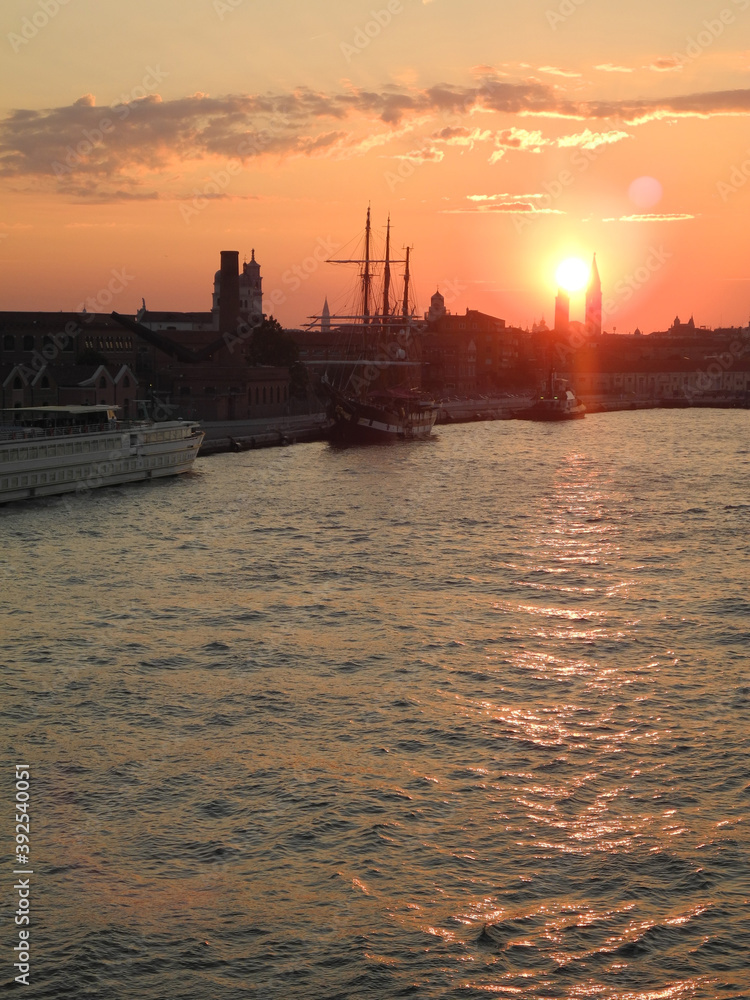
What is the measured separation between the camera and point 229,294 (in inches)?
5034

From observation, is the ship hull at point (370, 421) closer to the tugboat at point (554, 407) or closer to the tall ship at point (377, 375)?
the tall ship at point (377, 375)

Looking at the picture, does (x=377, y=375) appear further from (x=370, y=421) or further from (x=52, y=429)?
(x=52, y=429)

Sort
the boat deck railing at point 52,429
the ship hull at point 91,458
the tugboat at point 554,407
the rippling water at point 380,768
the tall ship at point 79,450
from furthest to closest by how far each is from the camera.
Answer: the tugboat at point 554,407
the boat deck railing at point 52,429
the tall ship at point 79,450
the ship hull at point 91,458
the rippling water at point 380,768

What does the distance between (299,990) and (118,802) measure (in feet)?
18.0

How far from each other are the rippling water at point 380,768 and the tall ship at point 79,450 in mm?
11627

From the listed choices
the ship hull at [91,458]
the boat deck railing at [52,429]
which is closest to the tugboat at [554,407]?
the ship hull at [91,458]

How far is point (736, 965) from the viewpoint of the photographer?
46.1ft

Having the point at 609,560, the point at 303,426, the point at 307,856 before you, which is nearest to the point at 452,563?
the point at 609,560

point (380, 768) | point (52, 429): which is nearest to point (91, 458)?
point (52, 429)

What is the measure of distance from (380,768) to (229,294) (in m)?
113

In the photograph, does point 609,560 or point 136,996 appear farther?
point 609,560

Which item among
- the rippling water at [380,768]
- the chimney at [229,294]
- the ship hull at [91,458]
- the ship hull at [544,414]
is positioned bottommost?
the rippling water at [380,768]

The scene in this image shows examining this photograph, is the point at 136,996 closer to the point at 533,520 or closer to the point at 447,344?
the point at 533,520

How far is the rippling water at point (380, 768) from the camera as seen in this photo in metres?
14.2
